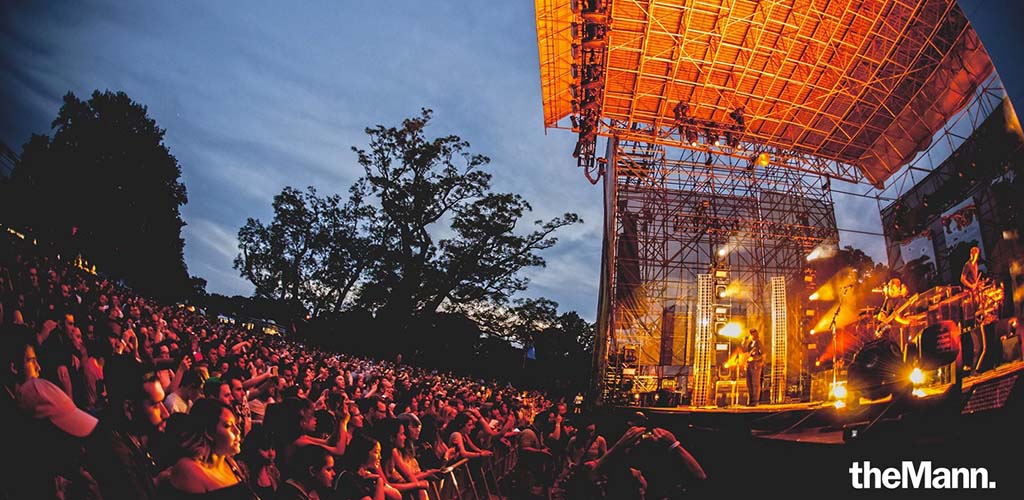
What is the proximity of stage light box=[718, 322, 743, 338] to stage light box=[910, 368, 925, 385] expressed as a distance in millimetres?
6831

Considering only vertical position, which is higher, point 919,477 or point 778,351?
point 778,351

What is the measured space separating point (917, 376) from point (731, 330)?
7073 mm

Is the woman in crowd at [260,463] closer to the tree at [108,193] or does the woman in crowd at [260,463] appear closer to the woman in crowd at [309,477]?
the woman in crowd at [309,477]

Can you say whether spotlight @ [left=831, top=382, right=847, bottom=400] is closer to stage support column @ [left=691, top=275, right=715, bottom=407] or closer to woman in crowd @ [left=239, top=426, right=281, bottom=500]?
stage support column @ [left=691, top=275, right=715, bottom=407]

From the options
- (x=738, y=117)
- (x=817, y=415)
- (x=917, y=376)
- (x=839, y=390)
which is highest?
(x=738, y=117)

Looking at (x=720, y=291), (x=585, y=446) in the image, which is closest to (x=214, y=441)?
(x=585, y=446)

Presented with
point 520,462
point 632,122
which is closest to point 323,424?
point 520,462

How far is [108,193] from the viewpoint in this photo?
91.9 feet

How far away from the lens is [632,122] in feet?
52.4

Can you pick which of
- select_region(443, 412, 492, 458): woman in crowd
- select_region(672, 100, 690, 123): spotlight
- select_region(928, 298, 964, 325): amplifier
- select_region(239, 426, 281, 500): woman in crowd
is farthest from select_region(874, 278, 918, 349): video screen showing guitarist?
select_region(239, 426, 281, 500): woman in crowd

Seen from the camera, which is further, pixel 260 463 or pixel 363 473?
pixel 363 473

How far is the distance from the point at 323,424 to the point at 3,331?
2.36 m

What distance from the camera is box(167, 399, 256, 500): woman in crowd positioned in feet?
8.06

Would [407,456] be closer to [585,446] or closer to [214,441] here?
[214,441]
